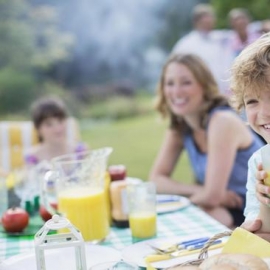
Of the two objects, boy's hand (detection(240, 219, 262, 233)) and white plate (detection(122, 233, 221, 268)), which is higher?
boy's hand (detection(240, 219, 262, 233))

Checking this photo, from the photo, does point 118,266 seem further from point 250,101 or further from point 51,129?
point 51,129

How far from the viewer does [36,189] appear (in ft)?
7.22

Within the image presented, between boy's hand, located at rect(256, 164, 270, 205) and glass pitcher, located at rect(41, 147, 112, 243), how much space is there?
1.74 ft

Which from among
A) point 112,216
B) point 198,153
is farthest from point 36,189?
point 198,153

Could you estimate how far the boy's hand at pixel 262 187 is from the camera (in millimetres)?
1207

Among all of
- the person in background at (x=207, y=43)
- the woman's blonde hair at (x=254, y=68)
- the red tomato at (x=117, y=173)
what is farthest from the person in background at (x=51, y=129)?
the person in background at (x=207, y=43)

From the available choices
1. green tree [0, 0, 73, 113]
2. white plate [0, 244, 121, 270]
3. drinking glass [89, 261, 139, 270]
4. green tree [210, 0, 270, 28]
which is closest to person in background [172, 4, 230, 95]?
green tree [210, 0, 270, 28]

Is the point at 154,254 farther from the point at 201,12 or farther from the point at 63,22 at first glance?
the point at 63,22

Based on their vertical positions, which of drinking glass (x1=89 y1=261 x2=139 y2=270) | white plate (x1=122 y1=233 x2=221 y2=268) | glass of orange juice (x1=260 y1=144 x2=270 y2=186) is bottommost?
white plate (x1=122 y1=233 x2=221 y2=268)

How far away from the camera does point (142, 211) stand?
5.40ft

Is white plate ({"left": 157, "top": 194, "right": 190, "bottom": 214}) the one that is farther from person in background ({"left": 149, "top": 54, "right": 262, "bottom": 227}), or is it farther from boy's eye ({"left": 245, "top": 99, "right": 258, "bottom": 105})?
boy's eye ({"left": 245, "top": 99, "right": 258, "bottom": 105})

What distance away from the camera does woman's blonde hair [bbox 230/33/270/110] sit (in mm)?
1293

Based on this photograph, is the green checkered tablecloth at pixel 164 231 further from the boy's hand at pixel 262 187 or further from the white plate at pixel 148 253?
the boy's hand at pixel 262 187

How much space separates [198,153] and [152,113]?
6209mm
